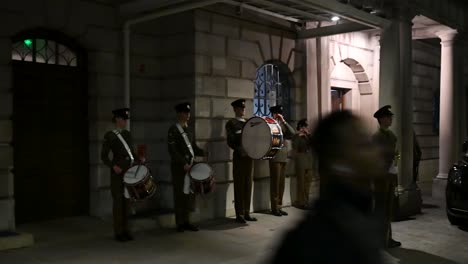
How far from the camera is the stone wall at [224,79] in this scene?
8281mm

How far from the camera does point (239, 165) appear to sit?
8344 millimetres

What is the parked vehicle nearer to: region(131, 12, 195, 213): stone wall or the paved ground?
the paved ground

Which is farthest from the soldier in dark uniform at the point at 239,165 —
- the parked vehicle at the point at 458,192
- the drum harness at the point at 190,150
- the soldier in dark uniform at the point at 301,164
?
the parked vehicle at the point at 458,192

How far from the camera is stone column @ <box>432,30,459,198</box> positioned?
11.7m

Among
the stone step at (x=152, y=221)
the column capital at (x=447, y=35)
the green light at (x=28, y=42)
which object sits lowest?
the stone step at (x=152, y=221)

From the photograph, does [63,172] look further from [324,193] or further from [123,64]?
[324,193]

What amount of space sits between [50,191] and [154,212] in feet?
5.71

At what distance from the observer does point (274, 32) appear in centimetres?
971

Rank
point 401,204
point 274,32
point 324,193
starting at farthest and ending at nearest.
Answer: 1. point 274,32
2. point 401,204
3. point 324,193

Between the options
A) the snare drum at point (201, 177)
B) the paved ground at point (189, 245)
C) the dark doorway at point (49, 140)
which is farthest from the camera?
the snare drum at point (201, 177)

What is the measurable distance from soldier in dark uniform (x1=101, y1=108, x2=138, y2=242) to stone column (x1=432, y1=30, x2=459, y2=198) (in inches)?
321

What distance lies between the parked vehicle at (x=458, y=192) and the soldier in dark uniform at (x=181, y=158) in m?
4.09

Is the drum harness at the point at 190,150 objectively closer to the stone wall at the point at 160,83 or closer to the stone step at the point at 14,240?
the stone wall at the point at 160,83

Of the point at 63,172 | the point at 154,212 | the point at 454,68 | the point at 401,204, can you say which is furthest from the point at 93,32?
the point at 454,68
